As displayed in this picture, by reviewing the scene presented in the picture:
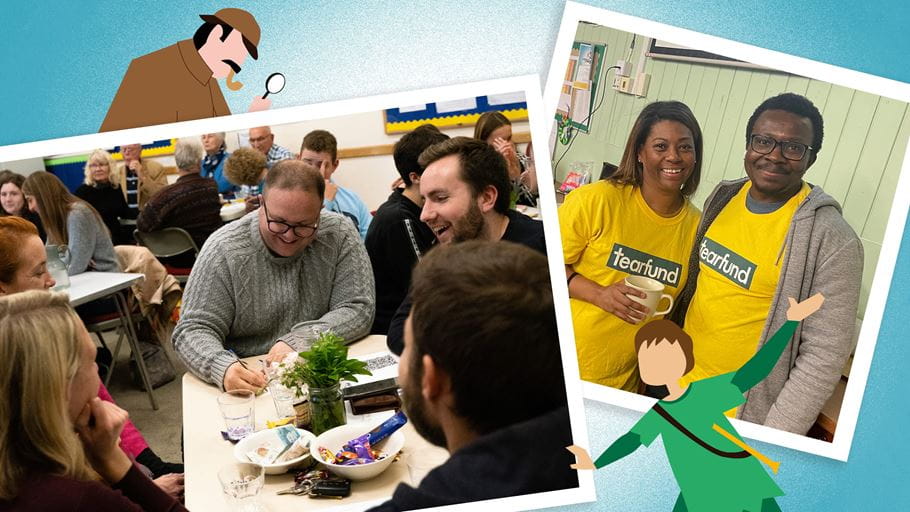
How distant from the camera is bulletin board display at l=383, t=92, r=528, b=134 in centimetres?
115

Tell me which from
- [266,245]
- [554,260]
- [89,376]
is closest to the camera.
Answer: [89,376]

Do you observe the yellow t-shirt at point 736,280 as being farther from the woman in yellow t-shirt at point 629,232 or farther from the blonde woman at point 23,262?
the blonde woman at point 23,262

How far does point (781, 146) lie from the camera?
3.93 feet

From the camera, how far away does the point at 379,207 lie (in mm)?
1257

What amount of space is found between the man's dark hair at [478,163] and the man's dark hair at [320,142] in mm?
157

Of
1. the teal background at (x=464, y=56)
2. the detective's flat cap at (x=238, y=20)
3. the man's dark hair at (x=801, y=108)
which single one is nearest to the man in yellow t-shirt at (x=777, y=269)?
the man's dark hair at (x=801, y=108)

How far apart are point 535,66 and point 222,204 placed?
0.64 meters

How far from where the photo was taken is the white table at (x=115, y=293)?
113 cm

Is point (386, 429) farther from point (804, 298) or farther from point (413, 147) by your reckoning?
point (804, 298)

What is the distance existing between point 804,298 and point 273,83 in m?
1.04

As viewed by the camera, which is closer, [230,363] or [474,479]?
[474,479]

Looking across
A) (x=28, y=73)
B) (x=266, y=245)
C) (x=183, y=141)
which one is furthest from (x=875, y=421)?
(x=28, y=73)

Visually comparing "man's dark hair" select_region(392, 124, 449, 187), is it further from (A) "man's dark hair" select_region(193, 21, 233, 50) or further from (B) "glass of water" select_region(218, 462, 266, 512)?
(B) "glass of water" select_region(218, 462, 266, 512)

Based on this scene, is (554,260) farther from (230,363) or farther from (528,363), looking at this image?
(230,363)
